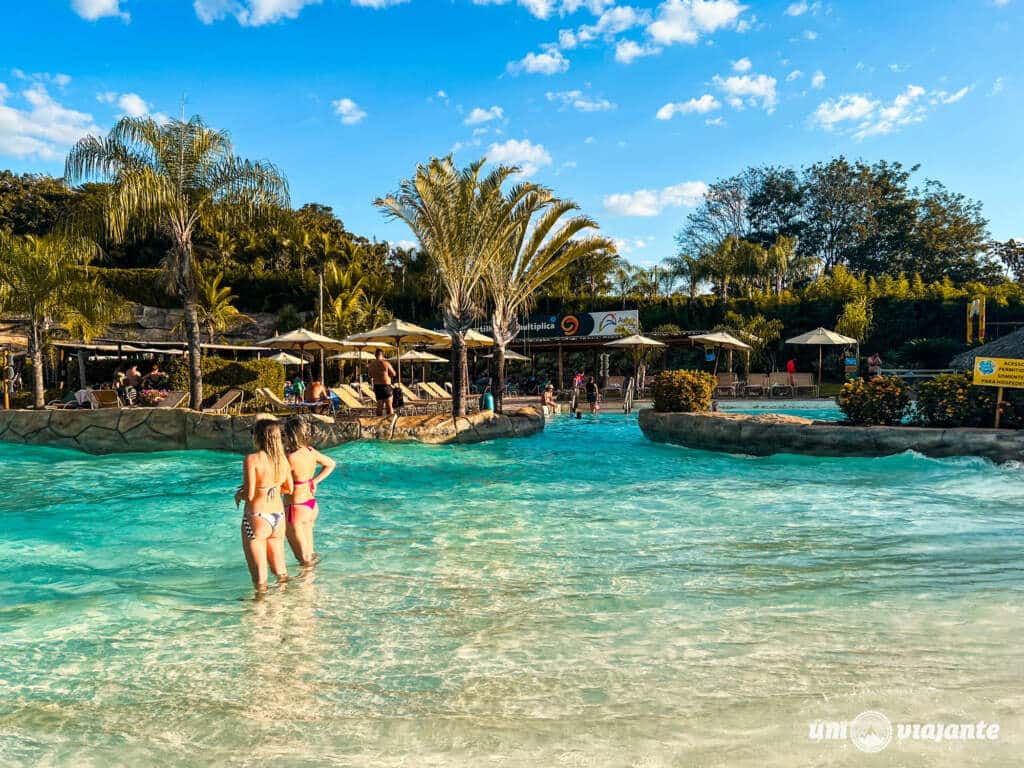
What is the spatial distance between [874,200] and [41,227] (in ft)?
160

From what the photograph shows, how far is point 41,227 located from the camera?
119ft

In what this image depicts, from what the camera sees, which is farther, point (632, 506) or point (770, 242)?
point (770, 242)

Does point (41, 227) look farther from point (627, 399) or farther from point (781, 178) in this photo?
point (781, 178)

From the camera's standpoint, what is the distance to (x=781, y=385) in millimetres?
22078

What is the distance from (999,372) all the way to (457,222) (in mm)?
9919

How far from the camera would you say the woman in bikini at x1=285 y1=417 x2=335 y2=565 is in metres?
4.70

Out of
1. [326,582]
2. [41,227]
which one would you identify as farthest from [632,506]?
Answer: [41,227]

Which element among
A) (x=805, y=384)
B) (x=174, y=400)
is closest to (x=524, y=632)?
(x=174, y=400)

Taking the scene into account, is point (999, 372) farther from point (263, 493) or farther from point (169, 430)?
point (169, 430)

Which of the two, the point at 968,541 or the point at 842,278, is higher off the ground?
the point at 842,278

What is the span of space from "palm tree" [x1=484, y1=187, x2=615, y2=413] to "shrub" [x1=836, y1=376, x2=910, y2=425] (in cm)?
688

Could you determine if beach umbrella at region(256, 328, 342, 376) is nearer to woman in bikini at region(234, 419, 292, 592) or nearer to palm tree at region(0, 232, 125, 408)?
palm tree at region(0, 232, 125, 408)

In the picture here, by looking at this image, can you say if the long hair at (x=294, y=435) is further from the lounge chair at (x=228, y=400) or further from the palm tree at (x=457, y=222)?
the lounge chair at (x=228, y=400)

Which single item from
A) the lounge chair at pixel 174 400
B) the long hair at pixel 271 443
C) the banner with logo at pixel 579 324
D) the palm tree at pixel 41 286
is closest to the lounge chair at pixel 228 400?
the lounge chair at pixel 174 400
